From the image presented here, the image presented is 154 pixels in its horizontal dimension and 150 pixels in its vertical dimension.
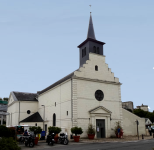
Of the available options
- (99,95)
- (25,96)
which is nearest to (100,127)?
(99,95)

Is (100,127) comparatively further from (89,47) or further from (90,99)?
(89,47)

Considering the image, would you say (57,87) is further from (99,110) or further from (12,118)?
(12,118)

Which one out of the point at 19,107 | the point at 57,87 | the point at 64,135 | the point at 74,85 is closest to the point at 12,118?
the point at 19,107

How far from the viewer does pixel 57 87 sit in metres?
31.0

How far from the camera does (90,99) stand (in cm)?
2694

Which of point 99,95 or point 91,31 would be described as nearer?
point 99,95

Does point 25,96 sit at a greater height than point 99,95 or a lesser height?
greater

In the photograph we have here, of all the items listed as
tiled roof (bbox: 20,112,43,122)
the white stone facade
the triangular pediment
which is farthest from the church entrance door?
tiled roof (bbox: 20,112,43,122)

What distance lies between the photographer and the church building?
2597 centimetres

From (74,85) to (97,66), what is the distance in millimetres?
5283

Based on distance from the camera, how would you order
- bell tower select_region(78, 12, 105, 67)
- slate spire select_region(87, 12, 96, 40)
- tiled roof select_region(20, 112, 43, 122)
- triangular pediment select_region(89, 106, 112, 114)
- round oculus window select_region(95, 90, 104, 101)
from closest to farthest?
triangular pediment select_region(89, 106, 112, 114)
round oculus window select_region(95, 90, 104, 101)
bell tower select_region(78, 12, 105, 67)
slate spire select_region(87, 12, 96, 40)
tiled roof select_region(20, 112, 43, 122)

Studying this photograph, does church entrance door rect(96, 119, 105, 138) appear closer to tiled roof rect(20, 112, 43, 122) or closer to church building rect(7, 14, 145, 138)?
church building rect(7, 14, 145, 138)

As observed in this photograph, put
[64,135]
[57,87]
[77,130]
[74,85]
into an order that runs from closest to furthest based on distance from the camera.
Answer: [64,135]
[77,130]
[74,85]
[57,87]

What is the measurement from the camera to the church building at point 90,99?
25969mm
